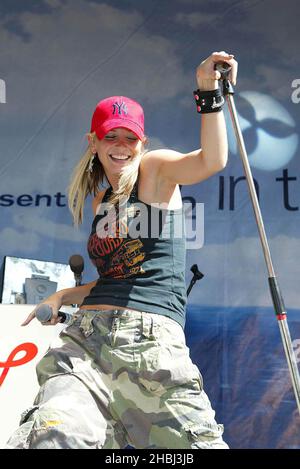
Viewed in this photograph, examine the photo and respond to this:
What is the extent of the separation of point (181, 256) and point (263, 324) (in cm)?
161

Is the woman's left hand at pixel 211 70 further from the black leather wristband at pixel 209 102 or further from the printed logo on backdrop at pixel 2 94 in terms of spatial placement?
the printed logo on backdrop at pixel 2 94

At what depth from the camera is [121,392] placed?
1.92 m

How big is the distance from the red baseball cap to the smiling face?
3cm

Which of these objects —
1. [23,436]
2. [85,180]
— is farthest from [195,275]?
[23,436]

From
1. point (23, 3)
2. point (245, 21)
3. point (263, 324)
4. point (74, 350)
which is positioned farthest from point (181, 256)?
point (23, 3)

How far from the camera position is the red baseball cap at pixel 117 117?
2254mm

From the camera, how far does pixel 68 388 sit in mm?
Result: 1880

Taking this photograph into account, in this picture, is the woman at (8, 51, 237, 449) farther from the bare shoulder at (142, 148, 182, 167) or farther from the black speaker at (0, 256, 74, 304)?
the black speaker at (0, 256, 74, 304)

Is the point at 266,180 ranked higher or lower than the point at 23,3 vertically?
lower

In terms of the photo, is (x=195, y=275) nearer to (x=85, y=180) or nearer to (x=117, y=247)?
(x=85, y=180)

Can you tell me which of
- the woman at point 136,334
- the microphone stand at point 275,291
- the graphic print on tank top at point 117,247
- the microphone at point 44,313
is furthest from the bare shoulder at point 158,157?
the microphone at point 44,313

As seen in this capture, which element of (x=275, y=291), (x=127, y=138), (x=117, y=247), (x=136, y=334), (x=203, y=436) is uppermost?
(x=127, y=138)

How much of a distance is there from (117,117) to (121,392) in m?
0.91
